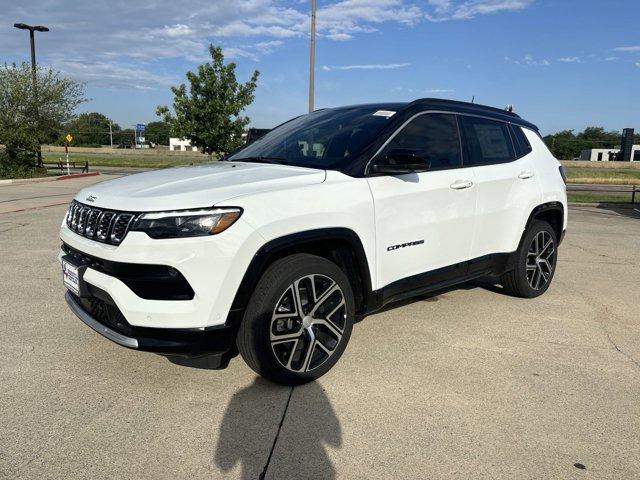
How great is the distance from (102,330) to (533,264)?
397cm

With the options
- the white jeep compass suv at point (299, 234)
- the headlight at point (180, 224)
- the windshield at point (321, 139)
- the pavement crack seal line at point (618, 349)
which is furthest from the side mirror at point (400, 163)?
the pavement crack seal line at point (618, 349)

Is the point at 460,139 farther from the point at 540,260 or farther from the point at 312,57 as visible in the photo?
the point at 312,57

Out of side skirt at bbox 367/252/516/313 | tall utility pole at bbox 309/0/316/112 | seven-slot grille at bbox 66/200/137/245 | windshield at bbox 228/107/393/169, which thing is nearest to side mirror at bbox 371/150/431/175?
windshield at bbox 228/107/393/169

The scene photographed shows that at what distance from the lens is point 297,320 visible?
312 cm

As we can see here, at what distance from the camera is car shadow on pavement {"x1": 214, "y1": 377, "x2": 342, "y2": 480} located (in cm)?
243

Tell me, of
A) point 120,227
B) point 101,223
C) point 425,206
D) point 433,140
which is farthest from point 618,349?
point 101,223

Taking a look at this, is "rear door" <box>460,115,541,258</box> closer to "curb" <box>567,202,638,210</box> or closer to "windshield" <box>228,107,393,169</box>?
"windshield" <box>228,107,393,169</box>

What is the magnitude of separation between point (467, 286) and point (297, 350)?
2.98 m

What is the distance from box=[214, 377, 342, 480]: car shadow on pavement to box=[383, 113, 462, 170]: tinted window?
1.80 meters

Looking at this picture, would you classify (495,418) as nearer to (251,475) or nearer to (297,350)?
(297,350)

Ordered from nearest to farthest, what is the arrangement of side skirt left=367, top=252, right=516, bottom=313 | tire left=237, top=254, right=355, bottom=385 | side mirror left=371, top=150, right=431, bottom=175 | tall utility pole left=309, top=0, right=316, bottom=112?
1. tire left=237, top=254, right=355, bottom=385
2. side mirror left=371, top=150, right=431, bottom=175
3. side skirt left=367, top=252, right=516, bottom=313
4. tall utility pole left=309, top=0, right=316, bottom=112

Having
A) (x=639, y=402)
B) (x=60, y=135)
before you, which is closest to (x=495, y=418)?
(x=639, y=402)

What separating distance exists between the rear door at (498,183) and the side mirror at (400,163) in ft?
3.41

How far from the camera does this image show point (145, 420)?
2.82m
